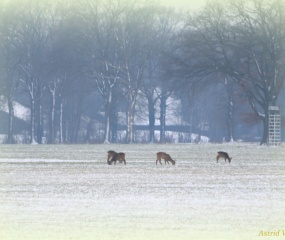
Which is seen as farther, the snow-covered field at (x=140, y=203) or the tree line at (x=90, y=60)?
the tree line at (x=90, y=60)

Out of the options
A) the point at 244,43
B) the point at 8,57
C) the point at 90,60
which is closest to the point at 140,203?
the point at 244,43

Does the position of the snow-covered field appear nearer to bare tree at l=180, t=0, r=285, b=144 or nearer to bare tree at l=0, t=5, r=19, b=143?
bare tree at l=180, t=0, r=285, b=144

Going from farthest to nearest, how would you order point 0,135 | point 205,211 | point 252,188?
point 0,135 → point 252,188 → point 205,211

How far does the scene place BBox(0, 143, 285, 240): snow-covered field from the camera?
2027cm

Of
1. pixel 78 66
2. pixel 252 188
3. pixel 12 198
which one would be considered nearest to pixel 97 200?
pixel 12 198

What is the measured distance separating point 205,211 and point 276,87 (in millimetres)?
53518

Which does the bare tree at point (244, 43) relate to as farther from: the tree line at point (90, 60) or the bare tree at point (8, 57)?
the bare tree at point (8, 57)

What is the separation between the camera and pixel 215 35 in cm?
7588

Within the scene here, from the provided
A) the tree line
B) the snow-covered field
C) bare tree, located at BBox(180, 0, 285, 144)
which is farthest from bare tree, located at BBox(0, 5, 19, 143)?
the snow-covered field

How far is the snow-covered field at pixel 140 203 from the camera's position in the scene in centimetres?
2027

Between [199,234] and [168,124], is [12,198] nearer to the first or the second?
[199,234]

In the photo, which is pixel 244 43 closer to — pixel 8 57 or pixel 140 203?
pixel 8 57

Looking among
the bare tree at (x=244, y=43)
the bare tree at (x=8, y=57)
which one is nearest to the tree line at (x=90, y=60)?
the bare tree at (x=8, y=57)

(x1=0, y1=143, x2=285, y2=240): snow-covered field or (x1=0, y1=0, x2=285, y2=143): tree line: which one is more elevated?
(x1=0, y1=0, x2=285, y2=143): tree line
